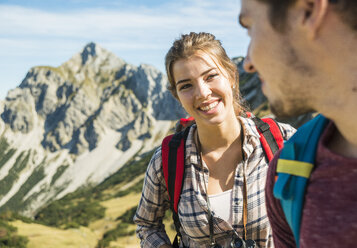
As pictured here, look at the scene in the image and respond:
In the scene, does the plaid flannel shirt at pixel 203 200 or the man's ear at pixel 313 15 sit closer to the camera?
the man's ear at pixel 313 15

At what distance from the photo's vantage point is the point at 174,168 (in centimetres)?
408

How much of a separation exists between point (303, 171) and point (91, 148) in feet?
644

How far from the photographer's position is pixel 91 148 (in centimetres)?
19012

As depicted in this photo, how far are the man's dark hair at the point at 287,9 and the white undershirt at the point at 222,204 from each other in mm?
2655

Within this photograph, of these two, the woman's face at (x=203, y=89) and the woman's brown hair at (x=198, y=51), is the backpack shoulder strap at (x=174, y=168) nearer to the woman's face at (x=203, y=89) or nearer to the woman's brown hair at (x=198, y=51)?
the woman's face at (x=203, y=89)

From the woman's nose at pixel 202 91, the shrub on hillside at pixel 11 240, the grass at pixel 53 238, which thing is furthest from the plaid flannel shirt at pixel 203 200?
the grass at pixel 53 238

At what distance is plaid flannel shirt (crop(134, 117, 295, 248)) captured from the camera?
3.75 meters

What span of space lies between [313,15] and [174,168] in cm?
290

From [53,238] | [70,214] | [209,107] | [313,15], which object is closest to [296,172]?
[313,15]

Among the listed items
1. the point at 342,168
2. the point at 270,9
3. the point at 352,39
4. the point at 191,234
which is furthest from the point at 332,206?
the point at 191,234

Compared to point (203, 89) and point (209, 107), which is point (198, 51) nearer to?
point (203, 89)

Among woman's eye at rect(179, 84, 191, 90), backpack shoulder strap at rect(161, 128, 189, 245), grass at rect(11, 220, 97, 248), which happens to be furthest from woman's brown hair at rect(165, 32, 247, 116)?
grass at rect(11, 220, 97, 248)

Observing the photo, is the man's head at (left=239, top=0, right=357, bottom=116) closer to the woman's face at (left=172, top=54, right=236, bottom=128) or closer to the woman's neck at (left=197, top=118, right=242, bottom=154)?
the woman's face at (left=172, top=54, right=236, bottom=128)

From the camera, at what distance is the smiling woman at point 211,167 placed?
3766 millimetres
